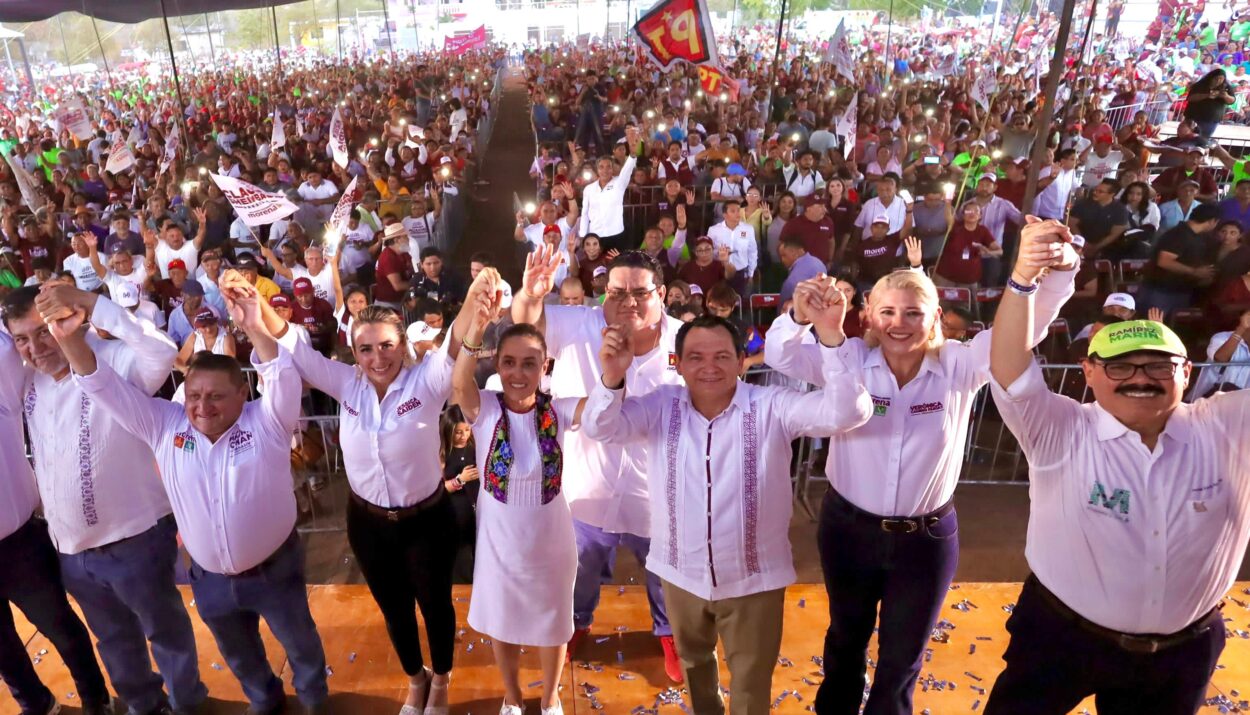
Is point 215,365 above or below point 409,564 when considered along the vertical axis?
above

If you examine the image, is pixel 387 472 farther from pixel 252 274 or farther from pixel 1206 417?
pixel 252 274

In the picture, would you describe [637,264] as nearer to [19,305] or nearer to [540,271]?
[540,271]

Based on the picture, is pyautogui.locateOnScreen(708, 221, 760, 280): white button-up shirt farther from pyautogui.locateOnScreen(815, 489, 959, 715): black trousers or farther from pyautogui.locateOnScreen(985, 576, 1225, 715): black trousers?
pyautogui.locateOnScreen(985, 576, 1225, 715): black trousers

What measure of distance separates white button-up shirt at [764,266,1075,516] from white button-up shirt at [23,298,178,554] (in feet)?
8.24

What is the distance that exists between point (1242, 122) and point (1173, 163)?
11.1 meters

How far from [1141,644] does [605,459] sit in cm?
200

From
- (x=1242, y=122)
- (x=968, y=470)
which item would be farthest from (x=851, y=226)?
(x=1242, y=122)

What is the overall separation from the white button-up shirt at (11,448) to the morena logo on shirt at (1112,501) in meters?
3.91

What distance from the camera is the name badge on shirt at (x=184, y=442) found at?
9.25ft

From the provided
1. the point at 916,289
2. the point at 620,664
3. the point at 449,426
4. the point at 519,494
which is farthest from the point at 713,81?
the point at 519,494

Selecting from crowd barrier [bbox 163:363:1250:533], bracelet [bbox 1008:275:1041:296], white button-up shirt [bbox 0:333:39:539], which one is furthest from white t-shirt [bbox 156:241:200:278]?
bracelet [bbox 1008:275:1041:296]

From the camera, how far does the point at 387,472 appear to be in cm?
295

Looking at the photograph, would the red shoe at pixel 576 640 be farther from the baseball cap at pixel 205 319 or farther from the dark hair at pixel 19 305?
the baseball cap at pixel 205 319

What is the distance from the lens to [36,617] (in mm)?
3166
